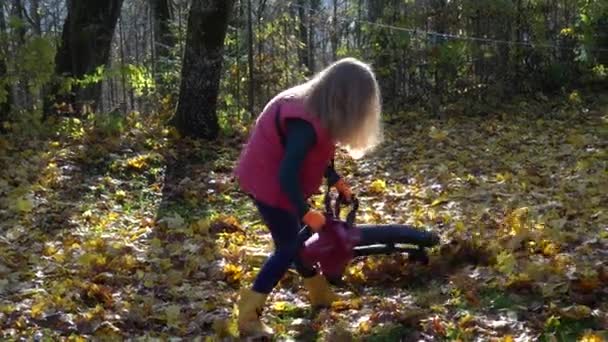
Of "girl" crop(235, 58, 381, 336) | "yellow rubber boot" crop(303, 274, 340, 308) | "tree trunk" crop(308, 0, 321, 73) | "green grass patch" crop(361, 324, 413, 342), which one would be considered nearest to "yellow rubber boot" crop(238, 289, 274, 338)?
"girl" crop(235, 58, 381, 336)

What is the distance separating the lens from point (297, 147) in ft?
12.4

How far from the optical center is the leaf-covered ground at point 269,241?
4.08 metres

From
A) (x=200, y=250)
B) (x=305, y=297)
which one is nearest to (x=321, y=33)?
(x=200, y=250)

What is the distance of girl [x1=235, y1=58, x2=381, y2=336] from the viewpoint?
3775 mm

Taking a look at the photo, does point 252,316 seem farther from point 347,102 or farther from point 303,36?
point 303,36

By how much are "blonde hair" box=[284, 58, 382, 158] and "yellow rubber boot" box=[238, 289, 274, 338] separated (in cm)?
89

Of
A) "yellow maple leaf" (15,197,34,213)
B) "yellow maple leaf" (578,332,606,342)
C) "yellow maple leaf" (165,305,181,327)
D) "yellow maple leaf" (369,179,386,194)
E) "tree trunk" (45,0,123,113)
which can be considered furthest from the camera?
"tree trunk" (45,0,123,113)

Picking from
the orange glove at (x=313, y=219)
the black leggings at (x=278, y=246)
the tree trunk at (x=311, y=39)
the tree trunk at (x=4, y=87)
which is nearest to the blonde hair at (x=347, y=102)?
the orange glove at (x=313, y=219)

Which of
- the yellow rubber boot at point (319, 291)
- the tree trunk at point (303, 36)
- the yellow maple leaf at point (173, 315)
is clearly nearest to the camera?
the yellow maple leaf at point (173, 315)

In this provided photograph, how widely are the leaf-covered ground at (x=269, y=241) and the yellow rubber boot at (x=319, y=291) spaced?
76mm

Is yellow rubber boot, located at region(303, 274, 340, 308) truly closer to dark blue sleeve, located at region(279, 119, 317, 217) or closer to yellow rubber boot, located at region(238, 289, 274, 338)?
yellow rubber boot, located at region(238, 289, 274, 338)

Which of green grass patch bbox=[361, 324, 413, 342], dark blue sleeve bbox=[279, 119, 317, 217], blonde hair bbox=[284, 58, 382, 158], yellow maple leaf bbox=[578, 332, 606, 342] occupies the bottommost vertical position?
green grass patch bbox=[361, 324, 413, 342]

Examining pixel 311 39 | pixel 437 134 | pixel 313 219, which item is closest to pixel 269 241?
pixel 313 219

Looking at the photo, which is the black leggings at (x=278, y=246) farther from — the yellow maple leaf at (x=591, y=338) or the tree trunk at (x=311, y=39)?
the tree trunk at (x=311, y=39)
